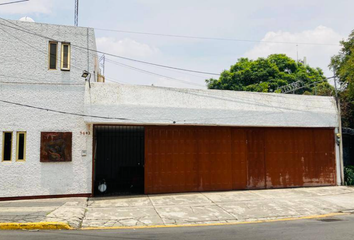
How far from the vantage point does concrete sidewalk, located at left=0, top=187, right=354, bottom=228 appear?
8.58 meters

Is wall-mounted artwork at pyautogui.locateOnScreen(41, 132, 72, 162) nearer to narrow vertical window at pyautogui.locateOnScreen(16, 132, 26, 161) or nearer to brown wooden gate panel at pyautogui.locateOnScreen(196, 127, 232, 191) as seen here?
narrow vertical window at pyautogui.locateOnScreen(16, 132, 26, 161)

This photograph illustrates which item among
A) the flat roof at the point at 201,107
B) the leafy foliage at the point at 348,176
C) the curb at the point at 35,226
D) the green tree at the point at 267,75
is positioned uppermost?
the green tree at the point at 267,75

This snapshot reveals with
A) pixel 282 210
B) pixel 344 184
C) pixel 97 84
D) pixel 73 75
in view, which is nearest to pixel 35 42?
pixel 73 75

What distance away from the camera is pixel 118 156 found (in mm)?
16234

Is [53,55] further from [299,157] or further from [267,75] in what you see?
[267,75]

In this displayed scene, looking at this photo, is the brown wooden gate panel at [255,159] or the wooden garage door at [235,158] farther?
the brown wooden gate panel at [255,159]

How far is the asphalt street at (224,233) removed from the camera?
697 centimetres

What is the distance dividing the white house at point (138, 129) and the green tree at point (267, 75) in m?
20.0

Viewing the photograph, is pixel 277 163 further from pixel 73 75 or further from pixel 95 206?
pixel 73 75

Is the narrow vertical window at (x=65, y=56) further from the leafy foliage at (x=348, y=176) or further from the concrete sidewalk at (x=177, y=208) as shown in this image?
the leafy foliage at (x=348, y=176)

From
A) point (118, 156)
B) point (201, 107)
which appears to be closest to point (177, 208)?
point (201, 107)

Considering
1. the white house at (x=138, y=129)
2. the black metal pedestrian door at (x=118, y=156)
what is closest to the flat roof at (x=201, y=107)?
the white house at (x=138, y=129)

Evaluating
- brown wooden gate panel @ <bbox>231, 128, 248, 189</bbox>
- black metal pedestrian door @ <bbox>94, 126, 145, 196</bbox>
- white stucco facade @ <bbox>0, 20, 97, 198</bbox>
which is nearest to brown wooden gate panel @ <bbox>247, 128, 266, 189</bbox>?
brown wooden gate panel @ <bbox>231, 128, 248, 189</bbox>

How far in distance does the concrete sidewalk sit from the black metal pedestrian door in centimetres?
349
